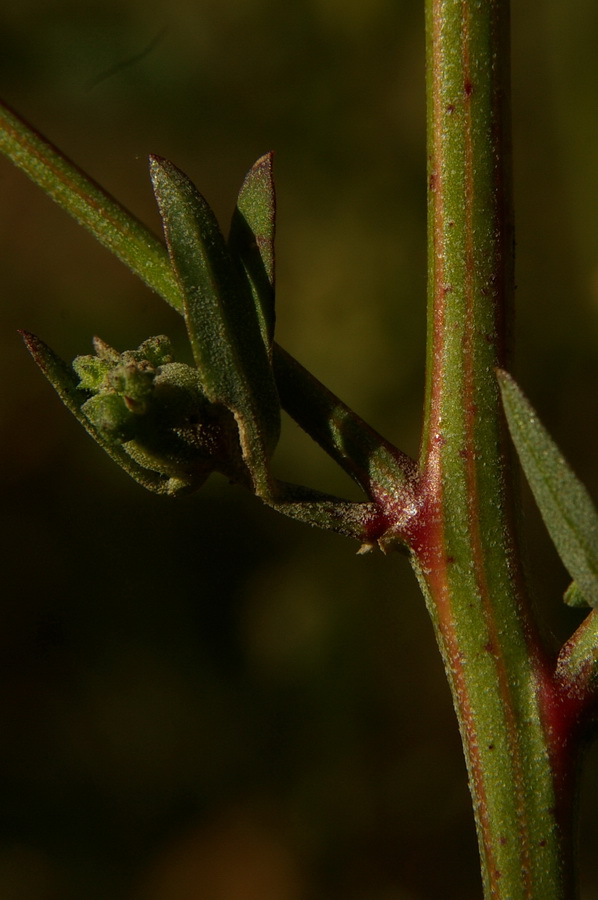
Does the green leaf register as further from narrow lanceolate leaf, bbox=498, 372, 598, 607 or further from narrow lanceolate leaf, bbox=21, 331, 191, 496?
narrow lanceolate leaf, bbox=21, 331, 191, 496

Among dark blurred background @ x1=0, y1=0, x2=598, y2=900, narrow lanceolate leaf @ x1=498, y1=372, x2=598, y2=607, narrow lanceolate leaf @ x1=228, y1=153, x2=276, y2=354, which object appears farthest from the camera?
dark blurred background @ x1=0, y1=0, x2=598, y2=900

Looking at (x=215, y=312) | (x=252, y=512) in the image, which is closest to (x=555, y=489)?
(x=215, y=312)

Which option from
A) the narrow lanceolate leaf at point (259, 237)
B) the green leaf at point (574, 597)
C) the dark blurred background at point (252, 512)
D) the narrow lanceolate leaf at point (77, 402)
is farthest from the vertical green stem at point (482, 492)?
the dark blurred background at point (252, 512)

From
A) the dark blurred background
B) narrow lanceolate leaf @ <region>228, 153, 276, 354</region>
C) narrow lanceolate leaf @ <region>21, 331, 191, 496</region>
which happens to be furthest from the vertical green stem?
the dark blurred background

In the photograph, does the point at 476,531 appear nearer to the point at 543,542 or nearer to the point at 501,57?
the point at 501,57

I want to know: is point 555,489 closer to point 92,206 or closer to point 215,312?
point 215,312

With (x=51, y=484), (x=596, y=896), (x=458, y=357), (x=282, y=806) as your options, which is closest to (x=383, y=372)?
(x=51, y=484)
